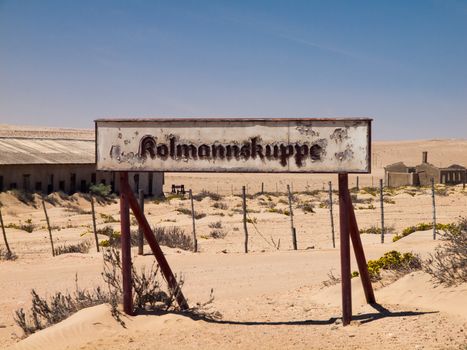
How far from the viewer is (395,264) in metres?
11.5

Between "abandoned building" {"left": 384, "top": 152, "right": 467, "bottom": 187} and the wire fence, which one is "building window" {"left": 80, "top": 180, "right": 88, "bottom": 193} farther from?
"abandoned building" {"left": 384, "top": 152, "right": 467, "bottom": 187}

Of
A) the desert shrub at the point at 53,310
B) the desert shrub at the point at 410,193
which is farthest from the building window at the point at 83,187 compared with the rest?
the desert shrub at the point at 53,310

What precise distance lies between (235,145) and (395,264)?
468cm

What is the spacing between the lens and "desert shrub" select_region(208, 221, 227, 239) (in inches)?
888

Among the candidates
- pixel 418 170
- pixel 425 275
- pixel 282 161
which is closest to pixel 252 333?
pixel 282 161

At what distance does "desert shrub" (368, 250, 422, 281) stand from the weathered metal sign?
344 cm

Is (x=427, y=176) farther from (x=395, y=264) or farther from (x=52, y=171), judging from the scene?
(x=395, y=264)

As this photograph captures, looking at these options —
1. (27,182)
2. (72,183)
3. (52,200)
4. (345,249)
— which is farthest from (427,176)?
(345,249)

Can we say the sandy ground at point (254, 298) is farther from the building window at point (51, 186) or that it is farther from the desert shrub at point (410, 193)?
the desert shrub at point (410, 193)

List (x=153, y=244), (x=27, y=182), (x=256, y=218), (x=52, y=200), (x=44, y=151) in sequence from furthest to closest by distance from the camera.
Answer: (x=44, y=151) < (x=27, y=182) < (x=52, y=200) < (x=256, y=218) < (x=153, y=244)

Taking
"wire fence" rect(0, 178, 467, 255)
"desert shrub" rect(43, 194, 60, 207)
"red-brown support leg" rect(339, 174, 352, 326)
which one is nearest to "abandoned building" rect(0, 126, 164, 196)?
"desert shrub" rect(43, 194, 60, 207)

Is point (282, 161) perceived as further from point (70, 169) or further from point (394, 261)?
point (70, 169)

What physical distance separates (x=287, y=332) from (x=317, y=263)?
272 inches

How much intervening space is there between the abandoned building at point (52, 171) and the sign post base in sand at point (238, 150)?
26.6 meters
